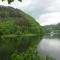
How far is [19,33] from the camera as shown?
4727 inches

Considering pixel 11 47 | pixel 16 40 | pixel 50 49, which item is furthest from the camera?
pixel 16 40

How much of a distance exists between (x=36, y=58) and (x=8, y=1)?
4.79 metres

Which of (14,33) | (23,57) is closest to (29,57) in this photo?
(23,57)

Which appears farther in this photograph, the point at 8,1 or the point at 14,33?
the point at 14,33

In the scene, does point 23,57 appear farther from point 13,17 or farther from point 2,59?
point 13,17

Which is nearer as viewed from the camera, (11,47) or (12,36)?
(11,47)

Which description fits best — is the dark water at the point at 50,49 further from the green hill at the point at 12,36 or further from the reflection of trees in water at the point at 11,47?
the green hill at the point at 12,36

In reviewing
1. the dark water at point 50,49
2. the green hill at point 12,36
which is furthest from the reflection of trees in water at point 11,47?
the dark water at point 50,49

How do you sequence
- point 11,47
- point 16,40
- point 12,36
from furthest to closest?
1. point 12,36
2. point 16,40
3. point 11,47

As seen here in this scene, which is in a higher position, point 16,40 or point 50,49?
point 16,40

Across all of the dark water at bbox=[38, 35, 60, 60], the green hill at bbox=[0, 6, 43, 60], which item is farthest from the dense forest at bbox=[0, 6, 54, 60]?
the dark water at bbox=[38, 35, 60, 60]

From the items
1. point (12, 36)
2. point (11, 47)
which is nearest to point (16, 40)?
point (11, 47)

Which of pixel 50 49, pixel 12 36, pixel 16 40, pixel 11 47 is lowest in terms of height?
pixel 50 49

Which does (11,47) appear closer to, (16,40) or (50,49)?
(50,49)
